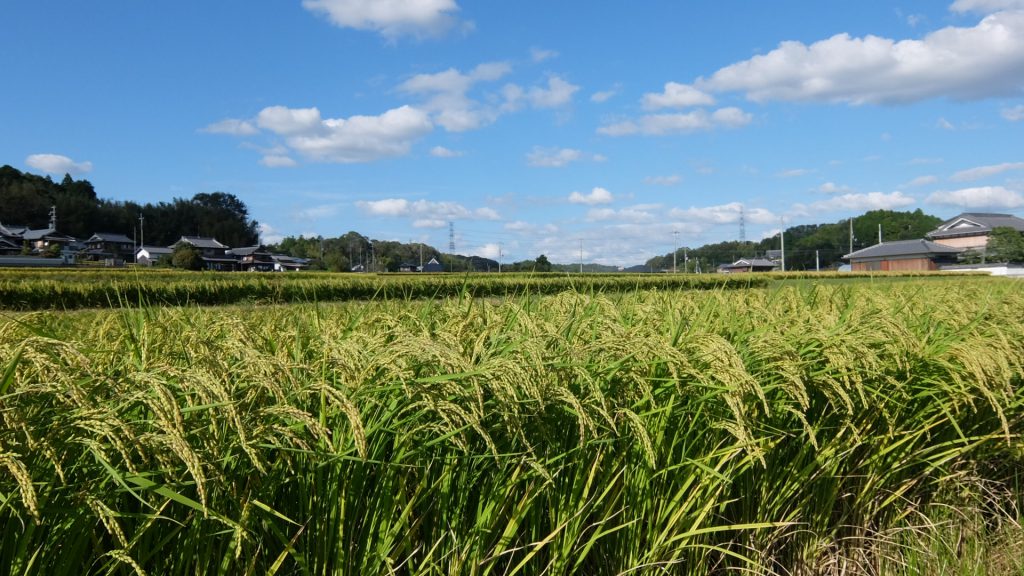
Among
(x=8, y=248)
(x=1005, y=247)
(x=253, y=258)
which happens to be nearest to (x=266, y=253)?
(x=253, y=258)

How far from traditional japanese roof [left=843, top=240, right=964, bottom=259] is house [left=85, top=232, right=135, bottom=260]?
384 feet

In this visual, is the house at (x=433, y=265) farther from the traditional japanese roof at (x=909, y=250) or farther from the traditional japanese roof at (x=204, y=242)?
the traditional japanese roof at (x=909, y=250)

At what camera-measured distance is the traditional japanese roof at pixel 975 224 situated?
306ft

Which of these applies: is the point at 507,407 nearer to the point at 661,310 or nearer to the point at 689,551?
the point at 689,551

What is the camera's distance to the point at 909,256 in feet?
287

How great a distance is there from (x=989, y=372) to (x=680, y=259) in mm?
105051

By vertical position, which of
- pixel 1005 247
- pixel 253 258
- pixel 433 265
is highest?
pixel 253 258

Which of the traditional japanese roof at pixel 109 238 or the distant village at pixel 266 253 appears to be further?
the traditional japanese roof at pixel 109 238

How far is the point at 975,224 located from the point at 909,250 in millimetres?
16044

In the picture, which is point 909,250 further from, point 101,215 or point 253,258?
point 101,215

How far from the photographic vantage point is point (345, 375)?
187 centimetres

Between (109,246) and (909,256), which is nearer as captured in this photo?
(909,256)

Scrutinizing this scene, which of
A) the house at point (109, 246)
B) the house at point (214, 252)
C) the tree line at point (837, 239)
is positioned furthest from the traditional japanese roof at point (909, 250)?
the house at point (109, 246)

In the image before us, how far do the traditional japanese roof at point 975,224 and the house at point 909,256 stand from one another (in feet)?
26.5
